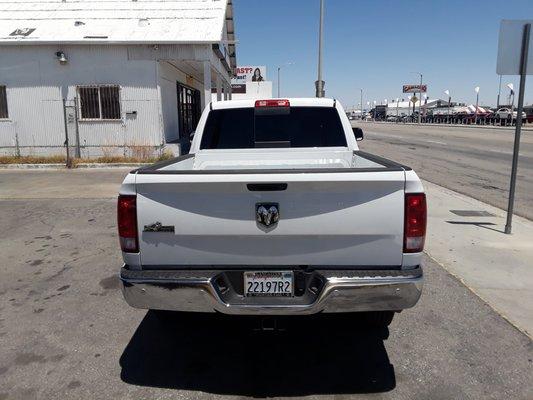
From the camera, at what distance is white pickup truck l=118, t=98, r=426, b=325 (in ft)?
9.51

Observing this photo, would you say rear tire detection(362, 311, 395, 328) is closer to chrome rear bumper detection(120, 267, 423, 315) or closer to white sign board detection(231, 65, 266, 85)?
chrome rear bumper detection(120, 267, 423, 315)

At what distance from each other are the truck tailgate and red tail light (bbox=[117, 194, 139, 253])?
4 cm

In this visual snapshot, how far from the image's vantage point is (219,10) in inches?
731

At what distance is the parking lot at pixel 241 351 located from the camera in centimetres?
320

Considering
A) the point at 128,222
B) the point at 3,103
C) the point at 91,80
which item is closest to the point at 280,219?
the point at 128,222

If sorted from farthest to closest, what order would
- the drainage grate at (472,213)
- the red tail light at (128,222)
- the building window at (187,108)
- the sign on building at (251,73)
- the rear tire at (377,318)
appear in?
the sign on building at (251,73) → the building window at (187,108) → the drainage grate at (472,213) → the rear tire at (377,318) → the red tail light at (128,222)

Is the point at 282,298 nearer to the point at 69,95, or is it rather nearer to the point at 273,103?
the point at 273,103

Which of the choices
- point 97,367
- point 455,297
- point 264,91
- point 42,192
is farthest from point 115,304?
point 264,91

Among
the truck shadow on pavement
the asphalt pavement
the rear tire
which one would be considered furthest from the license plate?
the asphalt pavement

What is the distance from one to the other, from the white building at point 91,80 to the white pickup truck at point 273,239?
14071 mm

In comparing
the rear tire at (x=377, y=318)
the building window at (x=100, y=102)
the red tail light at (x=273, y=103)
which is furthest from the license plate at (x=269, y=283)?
the building window at (x=100, y=102)

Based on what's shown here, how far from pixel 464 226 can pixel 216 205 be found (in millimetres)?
5739

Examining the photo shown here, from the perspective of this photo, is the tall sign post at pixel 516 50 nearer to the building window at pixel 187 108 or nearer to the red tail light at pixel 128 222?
the red tail light at pixel 128 222

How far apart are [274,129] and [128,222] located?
93.7 inches
